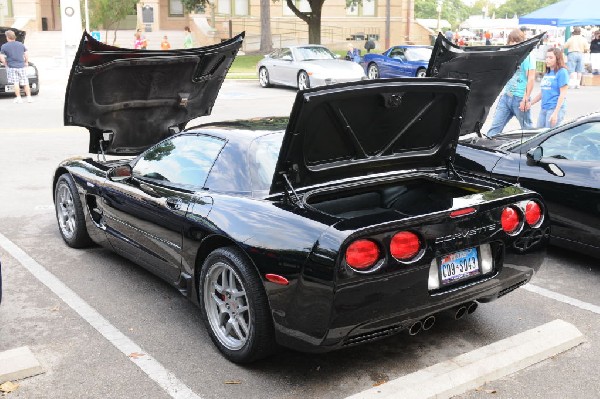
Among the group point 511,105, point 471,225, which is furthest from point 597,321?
point 511,105

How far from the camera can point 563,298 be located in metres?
5.34

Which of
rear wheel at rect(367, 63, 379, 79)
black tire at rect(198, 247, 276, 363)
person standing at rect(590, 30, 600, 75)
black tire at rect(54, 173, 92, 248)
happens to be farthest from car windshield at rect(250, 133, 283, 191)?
person standing at rect(590, 30, 600, 75)

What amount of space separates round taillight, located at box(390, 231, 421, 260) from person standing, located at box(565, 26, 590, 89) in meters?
19.9

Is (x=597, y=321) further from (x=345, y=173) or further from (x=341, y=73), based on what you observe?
(x=341, y=73)

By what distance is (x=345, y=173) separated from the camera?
15.0 feet

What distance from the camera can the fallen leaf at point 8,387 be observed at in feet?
12.7

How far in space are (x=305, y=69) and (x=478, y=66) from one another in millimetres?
14550

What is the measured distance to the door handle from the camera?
4.66 metres

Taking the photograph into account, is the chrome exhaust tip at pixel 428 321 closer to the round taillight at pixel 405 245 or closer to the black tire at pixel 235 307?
the round taillight at pixel 405 245

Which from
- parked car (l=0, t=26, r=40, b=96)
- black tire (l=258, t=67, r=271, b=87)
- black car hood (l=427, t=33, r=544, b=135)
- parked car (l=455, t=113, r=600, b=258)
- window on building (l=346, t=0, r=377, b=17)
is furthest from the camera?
window on building (l=346, t=0, r=377, b=17)

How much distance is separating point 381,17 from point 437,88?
154 ft

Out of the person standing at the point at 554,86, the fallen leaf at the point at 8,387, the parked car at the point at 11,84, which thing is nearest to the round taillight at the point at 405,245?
the fallen leaf at the point at 8,387

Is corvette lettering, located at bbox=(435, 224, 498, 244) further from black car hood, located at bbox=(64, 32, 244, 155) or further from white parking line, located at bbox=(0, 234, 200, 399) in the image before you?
black car hood, located at bbox=(64, 32, 244, 155)

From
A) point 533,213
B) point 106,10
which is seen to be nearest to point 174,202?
point 533,213
